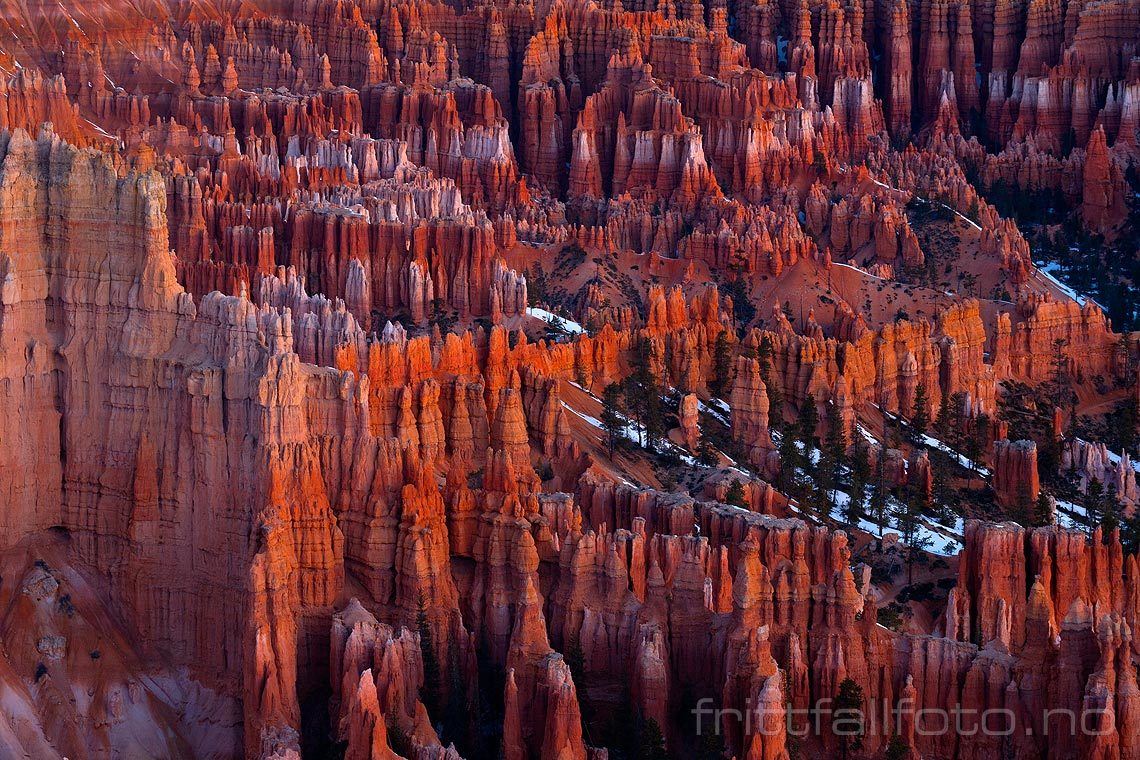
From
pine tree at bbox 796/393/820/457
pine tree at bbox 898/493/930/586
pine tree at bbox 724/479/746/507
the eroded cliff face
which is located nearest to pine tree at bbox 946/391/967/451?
the eroded cliff face

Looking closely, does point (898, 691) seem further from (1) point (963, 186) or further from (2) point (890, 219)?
(1) point (963, 186)

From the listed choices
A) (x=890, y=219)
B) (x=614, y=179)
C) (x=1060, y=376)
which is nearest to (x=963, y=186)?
(x=890, y=219)

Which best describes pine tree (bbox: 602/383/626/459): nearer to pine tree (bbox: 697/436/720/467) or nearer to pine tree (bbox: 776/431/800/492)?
pine tree (bbox: 697/436/720/467)

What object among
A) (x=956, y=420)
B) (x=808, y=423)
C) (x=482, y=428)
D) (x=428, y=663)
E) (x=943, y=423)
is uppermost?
(x=482, y=428)

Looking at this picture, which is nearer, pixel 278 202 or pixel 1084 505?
pixel 1084 505

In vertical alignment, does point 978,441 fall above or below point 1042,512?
below

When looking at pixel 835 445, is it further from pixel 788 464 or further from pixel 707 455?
pixel 707 455

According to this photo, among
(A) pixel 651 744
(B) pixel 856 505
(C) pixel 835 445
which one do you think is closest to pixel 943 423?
(C) pixel 835 445

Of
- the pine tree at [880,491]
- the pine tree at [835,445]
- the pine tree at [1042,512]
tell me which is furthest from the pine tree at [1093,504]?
the pine tree at [835,445]
